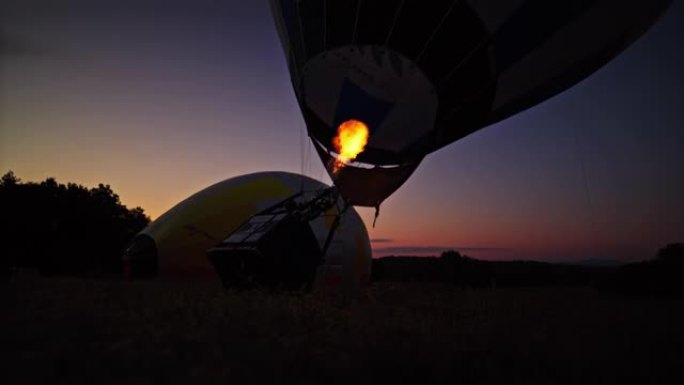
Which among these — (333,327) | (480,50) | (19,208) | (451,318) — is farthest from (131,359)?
(19,208)

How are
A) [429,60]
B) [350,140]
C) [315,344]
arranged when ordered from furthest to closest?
[350,140] → [429,60] → [315,344]

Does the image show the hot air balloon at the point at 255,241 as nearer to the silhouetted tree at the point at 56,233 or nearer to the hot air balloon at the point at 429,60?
the hot air balloon at the point at 429,60

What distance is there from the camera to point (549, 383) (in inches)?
129

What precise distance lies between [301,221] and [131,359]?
19.9ft

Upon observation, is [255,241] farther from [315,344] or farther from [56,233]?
[56,233]

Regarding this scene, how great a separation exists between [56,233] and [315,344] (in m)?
24.2

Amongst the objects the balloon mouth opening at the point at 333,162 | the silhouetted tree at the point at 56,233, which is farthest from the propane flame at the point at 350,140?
the silhouetted tree at the point at 56,233

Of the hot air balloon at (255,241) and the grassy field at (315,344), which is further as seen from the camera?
the hot air balloon at (255,241)

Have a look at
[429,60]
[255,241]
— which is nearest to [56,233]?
[255,241]

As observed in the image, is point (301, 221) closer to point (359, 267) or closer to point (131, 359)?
point (359, 267)

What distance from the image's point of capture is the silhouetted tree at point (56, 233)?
22672mm

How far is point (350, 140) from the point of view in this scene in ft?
26.4

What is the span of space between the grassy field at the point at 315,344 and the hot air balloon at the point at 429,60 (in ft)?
8.68

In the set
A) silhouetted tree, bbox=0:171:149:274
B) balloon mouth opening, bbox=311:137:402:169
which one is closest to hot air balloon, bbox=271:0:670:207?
balloon mouth opening, bbox=311:137:402:169
